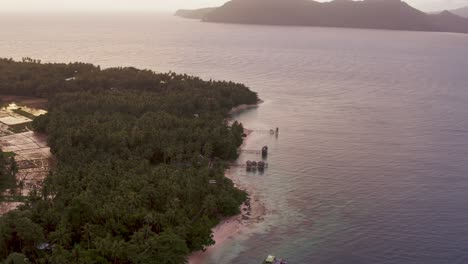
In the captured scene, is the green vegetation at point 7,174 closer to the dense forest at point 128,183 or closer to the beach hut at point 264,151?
the dense forest at point 128,183

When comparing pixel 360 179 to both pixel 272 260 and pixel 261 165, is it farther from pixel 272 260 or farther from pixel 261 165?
pixel 272 260

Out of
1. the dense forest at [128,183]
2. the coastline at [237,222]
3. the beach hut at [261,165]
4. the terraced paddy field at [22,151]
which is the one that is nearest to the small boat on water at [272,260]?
the coastline at [237,222]

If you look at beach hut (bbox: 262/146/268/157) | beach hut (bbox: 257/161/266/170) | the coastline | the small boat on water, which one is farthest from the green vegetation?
beach hut (bbox: 262/146/268/157)

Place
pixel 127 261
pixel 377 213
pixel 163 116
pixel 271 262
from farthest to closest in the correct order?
1. pixel 163 116
2. pixel 377 213
3. pixel 271 262
4. pixel 127 261

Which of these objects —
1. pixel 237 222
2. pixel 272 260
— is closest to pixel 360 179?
pixel 237 222

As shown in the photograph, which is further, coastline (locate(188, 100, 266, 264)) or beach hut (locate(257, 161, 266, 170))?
beach hut (locate(257, 161, 266, 170))

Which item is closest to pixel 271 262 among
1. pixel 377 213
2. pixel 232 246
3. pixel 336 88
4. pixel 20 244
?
pixel 232 246

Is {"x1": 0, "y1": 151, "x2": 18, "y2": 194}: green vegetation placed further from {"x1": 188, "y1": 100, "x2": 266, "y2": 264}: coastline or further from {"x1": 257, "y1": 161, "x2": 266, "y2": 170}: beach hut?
{"x1": 257, "y1": 161, "x2": 266, "y2": 170}: beach hut

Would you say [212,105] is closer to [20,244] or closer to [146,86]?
[146,86]
